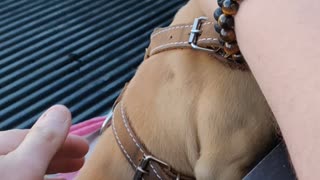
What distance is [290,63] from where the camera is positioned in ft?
1.80

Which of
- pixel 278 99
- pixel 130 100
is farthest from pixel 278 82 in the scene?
pixel 130 100

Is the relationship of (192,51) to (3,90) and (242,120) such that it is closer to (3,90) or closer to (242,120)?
(242,120)

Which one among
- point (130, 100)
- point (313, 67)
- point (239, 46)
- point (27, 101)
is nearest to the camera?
point (313, 67)

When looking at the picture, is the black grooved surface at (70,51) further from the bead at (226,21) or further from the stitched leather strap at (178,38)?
the bead at (226,21)

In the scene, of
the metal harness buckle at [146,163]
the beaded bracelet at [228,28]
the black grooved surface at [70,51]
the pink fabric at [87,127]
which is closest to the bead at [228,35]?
the beaded bracelet at [228,28]

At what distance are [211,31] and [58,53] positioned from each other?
0.69m

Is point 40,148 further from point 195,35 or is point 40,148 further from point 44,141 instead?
point 195,35

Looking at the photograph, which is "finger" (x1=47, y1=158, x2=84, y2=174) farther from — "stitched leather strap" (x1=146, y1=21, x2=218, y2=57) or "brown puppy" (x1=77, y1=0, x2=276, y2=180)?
"stitched leather strap" (x1=146, y1=21, x2=218, y2=57)

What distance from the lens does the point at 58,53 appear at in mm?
1353

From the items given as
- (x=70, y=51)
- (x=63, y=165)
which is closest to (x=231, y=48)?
(x=63, y=165)

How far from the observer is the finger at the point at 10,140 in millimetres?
654

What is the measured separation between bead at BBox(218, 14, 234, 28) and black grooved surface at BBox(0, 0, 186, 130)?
0.58 meters

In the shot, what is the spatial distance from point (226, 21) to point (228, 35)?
0.07 feet

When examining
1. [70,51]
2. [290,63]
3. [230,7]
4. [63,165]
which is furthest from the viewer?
[70,51]
